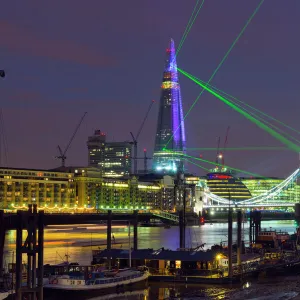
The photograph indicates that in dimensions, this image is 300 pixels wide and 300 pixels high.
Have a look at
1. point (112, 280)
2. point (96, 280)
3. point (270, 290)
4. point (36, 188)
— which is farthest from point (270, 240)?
point (36, 188)

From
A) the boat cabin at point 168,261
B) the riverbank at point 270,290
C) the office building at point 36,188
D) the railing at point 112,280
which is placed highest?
the office building at point 36,188

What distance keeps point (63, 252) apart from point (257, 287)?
92.1ft

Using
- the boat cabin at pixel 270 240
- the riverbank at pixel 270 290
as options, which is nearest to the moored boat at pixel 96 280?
the riverbank at pixel 270 290

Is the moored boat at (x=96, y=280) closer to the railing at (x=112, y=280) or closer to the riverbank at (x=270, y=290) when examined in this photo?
the railing at (x=112, y=280)

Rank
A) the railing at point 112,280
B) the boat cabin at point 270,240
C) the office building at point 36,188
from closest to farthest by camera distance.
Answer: the railing at point 112,280
the boat cabin at point 270,240
the office building at point 36,188

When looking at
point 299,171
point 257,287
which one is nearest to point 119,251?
point 257,287

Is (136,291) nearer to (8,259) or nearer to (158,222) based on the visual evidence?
(8,259)

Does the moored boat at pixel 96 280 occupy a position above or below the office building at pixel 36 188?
below

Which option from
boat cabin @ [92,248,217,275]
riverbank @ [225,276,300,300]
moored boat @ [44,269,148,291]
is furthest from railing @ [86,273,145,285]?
riverbank @ [225,276,300,300]

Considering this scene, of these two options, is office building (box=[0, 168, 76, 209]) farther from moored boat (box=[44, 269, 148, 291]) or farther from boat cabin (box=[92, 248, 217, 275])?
moored boat (box=[44, 269, 148, 291])

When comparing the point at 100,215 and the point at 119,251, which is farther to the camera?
the point at 100,215

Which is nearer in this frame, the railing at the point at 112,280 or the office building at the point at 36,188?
the railing at the point at 112,280

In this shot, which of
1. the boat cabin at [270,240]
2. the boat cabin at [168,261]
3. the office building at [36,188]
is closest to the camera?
the boat cabin at [168,261]

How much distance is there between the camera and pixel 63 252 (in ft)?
226
